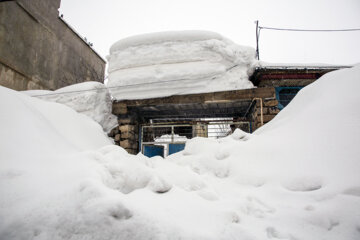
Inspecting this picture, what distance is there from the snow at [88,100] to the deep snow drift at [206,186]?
2984 millimetres

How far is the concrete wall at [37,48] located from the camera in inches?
224

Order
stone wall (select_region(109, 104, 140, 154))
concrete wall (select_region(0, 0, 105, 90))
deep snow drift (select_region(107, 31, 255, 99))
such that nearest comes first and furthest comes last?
1. deep snow drift (select_region(107, 31, 255, 99))
2. stone wall (select_region(109, 104, 140, 154))
3. concrete wall (select_region(0, 0, 105, 90))

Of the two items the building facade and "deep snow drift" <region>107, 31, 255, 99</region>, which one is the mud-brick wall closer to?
the building facade

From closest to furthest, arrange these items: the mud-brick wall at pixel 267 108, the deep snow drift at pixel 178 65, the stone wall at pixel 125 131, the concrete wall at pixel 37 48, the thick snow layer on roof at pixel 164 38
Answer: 1. the mud-brick wall at pixel 267 108
2. the deep snow drift at pixel 178 65
3. the thick snow layer on roof at pixel 164 38
4. the stone wall at pixel 125 131
5. the concrete wall at pixel 37 48

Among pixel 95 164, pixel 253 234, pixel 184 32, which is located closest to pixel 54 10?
pixel 184 32

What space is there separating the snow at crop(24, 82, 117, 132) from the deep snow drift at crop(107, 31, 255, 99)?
0.47 metres

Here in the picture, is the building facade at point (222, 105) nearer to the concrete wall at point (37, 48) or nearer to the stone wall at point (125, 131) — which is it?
the stone wall at point (125, 131)

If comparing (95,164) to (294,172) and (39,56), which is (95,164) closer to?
(294,172)

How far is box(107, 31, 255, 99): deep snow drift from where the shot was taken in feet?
16.2

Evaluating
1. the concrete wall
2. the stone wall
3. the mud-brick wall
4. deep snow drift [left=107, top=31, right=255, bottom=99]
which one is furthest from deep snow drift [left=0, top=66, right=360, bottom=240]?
the concrete wall

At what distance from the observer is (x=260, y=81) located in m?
5.00

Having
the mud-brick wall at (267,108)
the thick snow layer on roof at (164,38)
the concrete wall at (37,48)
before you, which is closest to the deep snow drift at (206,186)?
the mud-brick wall at (267,108)

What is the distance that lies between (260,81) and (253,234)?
177 inches

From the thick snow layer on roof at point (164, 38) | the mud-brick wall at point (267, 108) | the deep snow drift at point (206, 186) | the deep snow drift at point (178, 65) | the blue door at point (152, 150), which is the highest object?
the thick snow layer on roof at point (164, 38)
